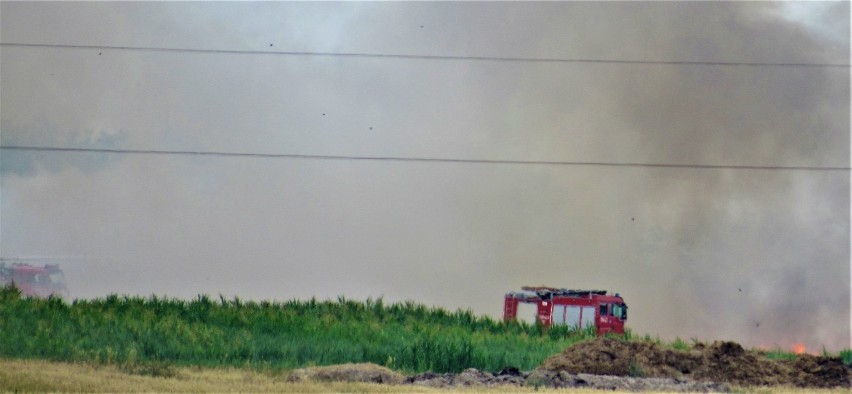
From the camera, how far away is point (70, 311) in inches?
746

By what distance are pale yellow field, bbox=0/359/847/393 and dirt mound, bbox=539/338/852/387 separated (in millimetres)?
2352

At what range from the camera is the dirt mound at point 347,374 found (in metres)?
16.0

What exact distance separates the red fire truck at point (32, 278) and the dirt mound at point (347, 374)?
18.1ft

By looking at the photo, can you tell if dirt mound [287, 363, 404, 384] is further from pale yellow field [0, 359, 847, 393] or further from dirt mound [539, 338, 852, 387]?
dirt mound [539, 338, 852, 387]

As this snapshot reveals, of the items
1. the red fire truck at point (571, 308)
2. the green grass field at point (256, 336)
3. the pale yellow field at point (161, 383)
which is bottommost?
the pale yellow field at point (161, 383)

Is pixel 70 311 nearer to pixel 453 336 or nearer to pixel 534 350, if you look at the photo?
pixel 453 336

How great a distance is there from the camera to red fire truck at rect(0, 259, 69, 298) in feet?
63.4

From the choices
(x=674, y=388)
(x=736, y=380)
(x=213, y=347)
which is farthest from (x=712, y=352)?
(x=213, y=347)

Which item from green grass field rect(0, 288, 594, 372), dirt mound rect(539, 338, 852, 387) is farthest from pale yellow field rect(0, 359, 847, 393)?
dirt mound rect(539, 338, 852, 387)

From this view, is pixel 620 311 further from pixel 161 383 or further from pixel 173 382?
pixel 161 383

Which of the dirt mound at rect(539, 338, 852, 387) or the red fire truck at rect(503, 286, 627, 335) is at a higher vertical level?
the red fire truck at rect(503, 286, 627, 335)

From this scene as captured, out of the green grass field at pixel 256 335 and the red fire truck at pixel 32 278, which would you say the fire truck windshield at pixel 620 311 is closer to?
the green grass field at pixel 256 335

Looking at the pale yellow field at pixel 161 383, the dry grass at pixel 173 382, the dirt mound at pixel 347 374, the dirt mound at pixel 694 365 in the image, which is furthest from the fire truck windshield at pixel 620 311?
the dirt mound at pixel 347 374

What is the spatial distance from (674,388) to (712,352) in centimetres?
249
